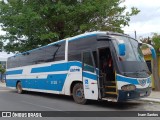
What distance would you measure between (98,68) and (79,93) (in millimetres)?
2028

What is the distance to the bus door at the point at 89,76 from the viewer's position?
511 inches

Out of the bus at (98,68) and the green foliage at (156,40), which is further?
the green foliage at (156,40)

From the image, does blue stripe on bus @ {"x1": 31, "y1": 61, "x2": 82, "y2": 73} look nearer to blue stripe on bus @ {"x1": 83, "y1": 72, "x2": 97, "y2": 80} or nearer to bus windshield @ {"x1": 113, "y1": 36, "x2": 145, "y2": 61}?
blue stripe on bus @ {"x1": 83, "y1": 72, "x2": 97, "y2": 80}

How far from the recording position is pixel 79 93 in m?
14.2

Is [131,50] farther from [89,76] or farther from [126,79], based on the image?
[89,76]

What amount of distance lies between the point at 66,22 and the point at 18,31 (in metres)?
4.06

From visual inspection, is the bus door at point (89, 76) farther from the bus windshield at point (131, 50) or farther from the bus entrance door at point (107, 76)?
the bus windshield at point (131, 50)

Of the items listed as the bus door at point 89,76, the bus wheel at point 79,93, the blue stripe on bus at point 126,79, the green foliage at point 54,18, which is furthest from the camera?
the green foliage at point 54,18

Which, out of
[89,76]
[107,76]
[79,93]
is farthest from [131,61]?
[79,93]

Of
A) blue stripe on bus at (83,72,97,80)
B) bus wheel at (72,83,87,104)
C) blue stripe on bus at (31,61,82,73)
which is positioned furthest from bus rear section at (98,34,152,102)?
blue stripe on bus at (31,61,82,73)

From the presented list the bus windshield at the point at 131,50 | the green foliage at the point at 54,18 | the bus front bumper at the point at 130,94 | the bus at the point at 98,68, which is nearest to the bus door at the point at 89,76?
the bus at the point at 98,68

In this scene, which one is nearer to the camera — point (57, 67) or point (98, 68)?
point (98, 68)

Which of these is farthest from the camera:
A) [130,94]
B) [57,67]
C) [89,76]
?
[57,67]

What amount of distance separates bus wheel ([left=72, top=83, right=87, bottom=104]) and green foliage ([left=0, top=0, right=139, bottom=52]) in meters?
7.77
